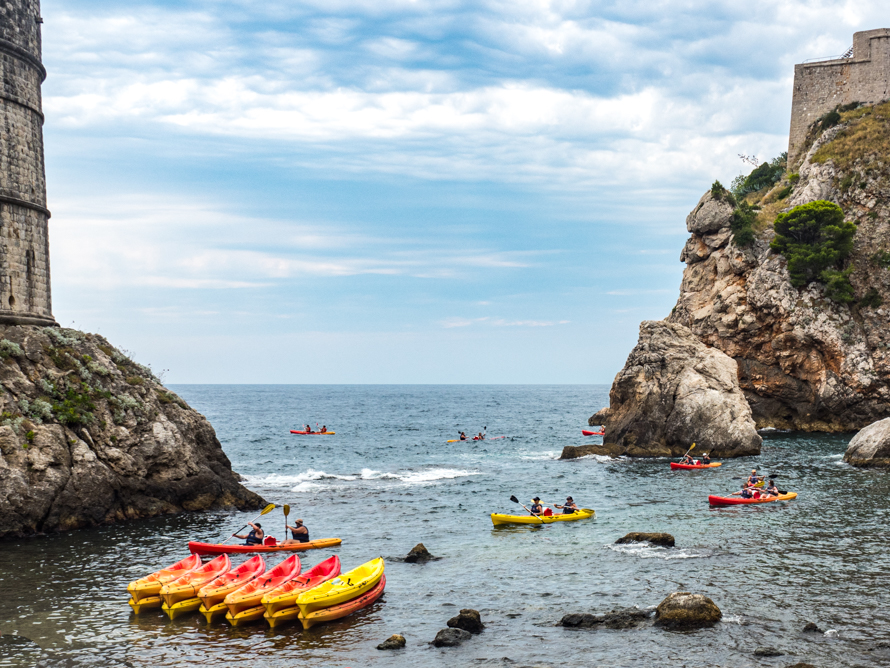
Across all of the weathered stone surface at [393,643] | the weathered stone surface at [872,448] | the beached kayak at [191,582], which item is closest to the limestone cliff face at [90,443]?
the beached kayak at [191,582]

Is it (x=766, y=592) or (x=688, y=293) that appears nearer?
(x=766, y=592)

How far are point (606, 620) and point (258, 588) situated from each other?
393 inches

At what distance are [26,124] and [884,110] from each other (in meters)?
75.5

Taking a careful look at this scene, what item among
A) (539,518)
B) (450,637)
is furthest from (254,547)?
(539,518)

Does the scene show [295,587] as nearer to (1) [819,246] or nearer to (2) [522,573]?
(2) [522,573]

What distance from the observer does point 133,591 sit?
65.3 feet

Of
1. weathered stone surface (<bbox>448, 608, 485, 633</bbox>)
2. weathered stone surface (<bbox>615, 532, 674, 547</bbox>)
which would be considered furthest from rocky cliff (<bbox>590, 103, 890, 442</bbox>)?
weathered stone surface (<bbox>448, 608, 485, 633</bbox>)

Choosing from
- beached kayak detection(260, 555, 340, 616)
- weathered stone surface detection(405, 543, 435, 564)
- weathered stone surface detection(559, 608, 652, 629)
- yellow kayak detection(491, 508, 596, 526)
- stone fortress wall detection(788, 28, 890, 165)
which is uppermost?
stone fortress wall detection(788, 28, 890, 165)

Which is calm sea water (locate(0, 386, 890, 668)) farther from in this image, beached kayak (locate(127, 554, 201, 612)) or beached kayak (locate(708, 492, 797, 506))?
beached kayak (locate(708, 492, 797, 506))

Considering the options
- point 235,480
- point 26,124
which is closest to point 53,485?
point 235,480

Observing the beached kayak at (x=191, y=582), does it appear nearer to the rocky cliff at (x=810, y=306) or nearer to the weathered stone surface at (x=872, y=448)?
the weathered stone surface at (x=872, y=448)

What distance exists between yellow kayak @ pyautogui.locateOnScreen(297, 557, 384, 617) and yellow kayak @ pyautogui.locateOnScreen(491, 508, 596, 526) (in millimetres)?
10752

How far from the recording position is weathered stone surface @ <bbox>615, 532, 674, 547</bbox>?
89.2 feet

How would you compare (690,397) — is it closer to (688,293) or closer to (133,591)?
(688,293)
